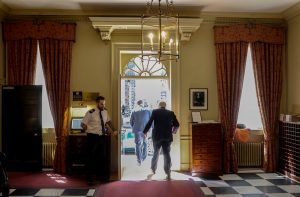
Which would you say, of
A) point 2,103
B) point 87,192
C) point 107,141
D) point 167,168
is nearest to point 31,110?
point 2,103

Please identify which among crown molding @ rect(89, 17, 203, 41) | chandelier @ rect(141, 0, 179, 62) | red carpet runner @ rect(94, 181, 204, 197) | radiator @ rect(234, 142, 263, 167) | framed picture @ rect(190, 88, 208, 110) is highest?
crown molding @ rect(89, 17, 203, 41)

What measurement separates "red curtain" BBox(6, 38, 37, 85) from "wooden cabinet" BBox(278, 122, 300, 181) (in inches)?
205

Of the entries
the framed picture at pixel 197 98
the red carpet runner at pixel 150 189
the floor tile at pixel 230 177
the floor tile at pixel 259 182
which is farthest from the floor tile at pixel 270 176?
the red carpet runner at pixel 150 189

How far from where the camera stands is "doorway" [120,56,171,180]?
7383 mm

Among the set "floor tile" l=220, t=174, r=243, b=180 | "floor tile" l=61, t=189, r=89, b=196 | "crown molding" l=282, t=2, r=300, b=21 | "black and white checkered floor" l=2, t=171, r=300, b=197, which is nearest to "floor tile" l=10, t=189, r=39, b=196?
"black and white checkered floor" l=2, t=171, r=300, b=197

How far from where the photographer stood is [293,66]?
713cm

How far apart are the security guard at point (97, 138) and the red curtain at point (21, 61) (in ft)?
5.49

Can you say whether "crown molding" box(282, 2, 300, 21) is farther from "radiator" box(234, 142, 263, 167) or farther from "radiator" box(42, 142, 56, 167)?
"radiator" box(42, 142, 56, 167)

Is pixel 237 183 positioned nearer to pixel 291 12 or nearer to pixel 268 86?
pixel 268 86

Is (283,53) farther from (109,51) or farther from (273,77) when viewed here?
(109,51)

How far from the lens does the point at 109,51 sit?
7.24 meters

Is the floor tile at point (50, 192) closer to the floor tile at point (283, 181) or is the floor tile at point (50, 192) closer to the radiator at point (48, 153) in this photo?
the radiator at point (48, 153)

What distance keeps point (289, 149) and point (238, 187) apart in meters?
1.59

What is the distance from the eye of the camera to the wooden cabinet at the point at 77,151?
22.1ft
